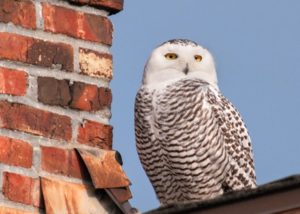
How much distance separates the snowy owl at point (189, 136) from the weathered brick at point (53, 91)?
1446 millimetres

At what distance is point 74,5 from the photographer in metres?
2.85

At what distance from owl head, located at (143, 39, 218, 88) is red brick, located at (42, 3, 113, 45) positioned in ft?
4.79

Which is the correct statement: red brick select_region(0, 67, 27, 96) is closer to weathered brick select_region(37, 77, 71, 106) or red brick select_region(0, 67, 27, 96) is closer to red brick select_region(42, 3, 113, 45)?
Answer: weathered brick select_region(37, 77, 71, 106)

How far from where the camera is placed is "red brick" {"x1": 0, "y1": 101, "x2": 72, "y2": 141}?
261 centimetres

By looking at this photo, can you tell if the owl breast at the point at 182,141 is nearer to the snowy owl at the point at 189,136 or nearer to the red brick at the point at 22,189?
the snowy owl at the point at 189,136

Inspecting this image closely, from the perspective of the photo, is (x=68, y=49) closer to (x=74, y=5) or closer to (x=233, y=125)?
(x=74, y=5)

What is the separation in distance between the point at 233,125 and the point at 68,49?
1574mm

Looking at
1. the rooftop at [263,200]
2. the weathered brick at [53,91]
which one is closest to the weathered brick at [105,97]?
the weathered brick at [53,91]

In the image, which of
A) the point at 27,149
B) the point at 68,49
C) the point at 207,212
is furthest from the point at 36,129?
the point at 207,212

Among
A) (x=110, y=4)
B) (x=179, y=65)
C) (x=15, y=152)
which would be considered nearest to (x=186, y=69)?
(x=179, y=65)

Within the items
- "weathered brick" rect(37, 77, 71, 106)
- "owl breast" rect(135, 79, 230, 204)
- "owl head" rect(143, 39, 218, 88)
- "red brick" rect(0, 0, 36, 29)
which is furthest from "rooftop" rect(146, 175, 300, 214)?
"owl head" rect(143, 39, 218, 88)

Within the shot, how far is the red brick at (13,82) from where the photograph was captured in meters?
2.63

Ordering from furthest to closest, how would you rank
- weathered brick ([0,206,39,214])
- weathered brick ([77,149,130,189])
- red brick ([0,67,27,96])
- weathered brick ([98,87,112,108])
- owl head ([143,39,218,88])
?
owl head ([143,39,218,88]), weathered brick ([98,87,112,108]), weathered brick ([77,149,130,189]), red brick ([0,67,27,96]), weathered brick ([0,206,39,214])

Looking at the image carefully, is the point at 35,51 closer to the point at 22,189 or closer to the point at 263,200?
the point at 22,189
